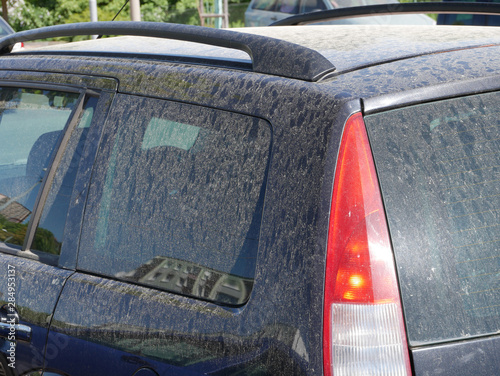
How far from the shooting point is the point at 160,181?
1.88m

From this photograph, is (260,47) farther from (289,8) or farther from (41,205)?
(289,8)

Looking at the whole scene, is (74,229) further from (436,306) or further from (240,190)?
(436,306)

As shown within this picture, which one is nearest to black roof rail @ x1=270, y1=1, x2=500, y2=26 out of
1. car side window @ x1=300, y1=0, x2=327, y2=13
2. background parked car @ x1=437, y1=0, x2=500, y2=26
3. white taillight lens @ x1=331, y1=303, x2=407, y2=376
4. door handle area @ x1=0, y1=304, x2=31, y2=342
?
white taillight lens @ x1=331, y1=303, x2=407, y2=376

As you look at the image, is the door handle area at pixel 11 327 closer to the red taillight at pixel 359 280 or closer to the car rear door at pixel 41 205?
the car rear door at pixel 41 205

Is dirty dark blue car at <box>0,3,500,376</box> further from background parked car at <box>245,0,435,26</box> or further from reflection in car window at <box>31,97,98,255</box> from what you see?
background parked car at <box>245,0,435,26</box>

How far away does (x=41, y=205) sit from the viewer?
224cm

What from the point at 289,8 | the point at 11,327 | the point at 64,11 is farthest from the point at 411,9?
the point at 64,11

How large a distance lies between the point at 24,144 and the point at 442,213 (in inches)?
63.9

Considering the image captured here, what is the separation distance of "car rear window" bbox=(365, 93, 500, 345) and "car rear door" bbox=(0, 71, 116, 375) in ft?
3.16

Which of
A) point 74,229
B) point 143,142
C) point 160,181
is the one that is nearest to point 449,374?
point 160,181

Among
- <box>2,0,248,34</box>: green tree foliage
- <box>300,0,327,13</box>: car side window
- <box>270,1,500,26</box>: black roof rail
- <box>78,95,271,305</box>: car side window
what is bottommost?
<box>78,95,271,305</box>: car side window

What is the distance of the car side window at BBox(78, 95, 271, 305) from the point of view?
168 centimetres

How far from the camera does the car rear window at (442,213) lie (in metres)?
1.49

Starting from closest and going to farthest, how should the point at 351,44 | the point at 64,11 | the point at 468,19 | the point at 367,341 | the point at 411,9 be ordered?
the point at 367,341 → the point at 351,44 → the point at 411,9 → the point at 468,19 → the point at 64,11
